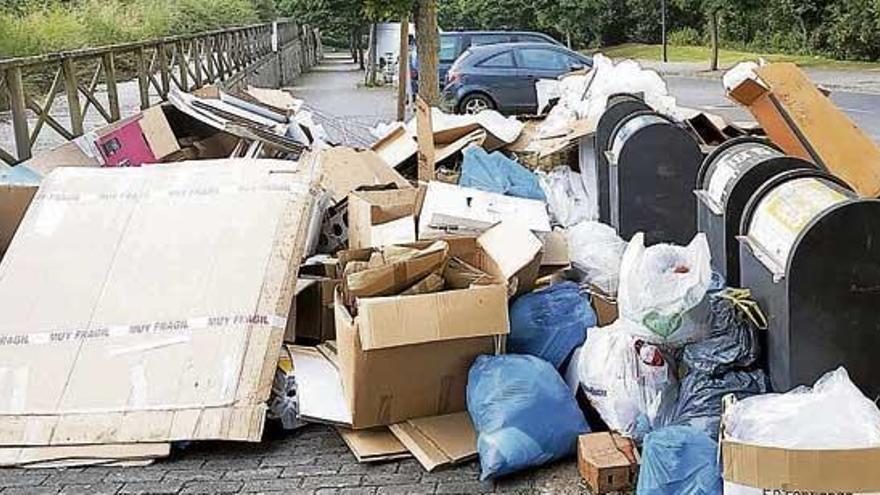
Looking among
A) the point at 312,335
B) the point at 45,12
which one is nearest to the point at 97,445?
the point at 312,335

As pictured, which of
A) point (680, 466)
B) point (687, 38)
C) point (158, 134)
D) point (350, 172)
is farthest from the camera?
point (687, 38)

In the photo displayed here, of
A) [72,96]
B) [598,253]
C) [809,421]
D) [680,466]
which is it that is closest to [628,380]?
[680,466]

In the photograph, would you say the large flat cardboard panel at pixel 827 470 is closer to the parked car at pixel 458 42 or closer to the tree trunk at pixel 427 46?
the tree trunk at pixel 427 46

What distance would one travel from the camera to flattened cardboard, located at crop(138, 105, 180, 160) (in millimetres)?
7355

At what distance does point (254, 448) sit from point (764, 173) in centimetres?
232

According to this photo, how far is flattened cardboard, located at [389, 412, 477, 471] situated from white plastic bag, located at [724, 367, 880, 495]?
135cm

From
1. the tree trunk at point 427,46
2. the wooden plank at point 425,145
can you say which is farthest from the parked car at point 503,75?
the wooden plank at point 425,145

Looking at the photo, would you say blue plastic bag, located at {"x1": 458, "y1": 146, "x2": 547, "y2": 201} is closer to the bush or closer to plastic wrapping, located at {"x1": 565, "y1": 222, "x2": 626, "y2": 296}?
plastic wrapping, located at {"x1": 565, "y1": 222, "x2": 626, "y2": 296}

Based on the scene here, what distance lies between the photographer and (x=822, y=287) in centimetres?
322

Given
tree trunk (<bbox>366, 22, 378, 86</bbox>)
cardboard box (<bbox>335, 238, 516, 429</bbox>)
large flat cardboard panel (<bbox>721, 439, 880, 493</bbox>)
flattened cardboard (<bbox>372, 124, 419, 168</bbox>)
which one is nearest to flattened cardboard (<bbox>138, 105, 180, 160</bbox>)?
flattened cardboard (<bbox>372, 124, 419, 168</bbox>)

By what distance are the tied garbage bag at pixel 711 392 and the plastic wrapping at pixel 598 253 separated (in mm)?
1328

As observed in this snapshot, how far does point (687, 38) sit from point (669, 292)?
41.1 meters

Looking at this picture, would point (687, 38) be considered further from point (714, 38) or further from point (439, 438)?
point (439, 438)

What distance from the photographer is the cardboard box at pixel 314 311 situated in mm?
4898
